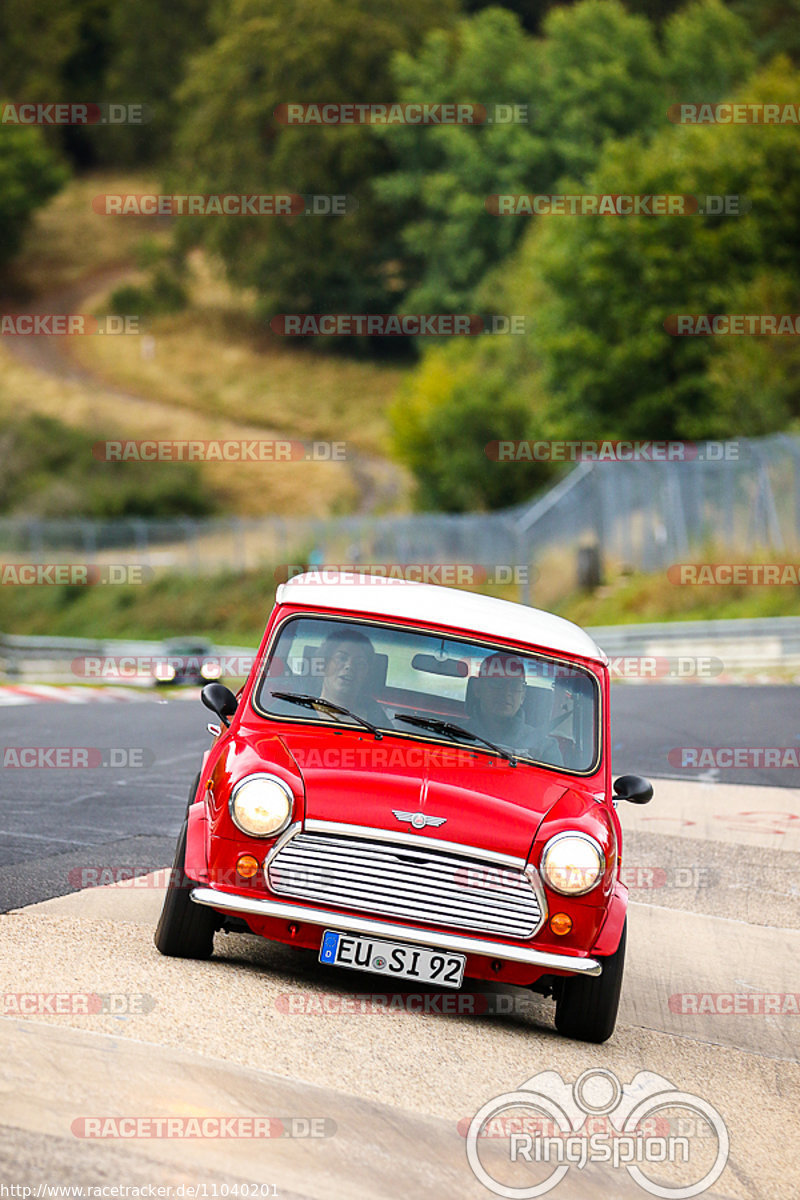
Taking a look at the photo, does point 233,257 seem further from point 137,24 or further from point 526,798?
point 526,798

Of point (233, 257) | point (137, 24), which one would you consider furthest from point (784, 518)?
point (137, 24)

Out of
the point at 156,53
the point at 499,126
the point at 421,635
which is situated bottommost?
the point at 421,635

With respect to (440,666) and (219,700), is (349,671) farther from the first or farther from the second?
(219,700)

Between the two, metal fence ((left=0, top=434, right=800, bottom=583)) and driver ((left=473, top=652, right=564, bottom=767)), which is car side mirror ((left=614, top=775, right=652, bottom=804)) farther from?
metal fence ((left=0, top=434, right=800, bottom=583))

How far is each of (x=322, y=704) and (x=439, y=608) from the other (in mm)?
780

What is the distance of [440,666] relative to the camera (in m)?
7.36

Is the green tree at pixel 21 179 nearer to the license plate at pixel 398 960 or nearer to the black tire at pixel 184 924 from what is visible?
the black tire at pixel 184 924

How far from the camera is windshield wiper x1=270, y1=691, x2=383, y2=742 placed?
705 cm

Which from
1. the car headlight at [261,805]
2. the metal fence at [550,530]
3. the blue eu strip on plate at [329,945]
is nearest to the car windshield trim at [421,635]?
the car headlight at [261,805]

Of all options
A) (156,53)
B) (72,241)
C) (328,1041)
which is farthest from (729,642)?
(156,53)

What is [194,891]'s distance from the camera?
6.53 meters

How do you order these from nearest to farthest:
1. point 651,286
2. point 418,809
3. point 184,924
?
1. point 418,809
2. point 184,924
3. point 651,286

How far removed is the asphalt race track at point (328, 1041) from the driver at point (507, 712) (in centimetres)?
120

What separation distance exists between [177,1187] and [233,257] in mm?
89806
